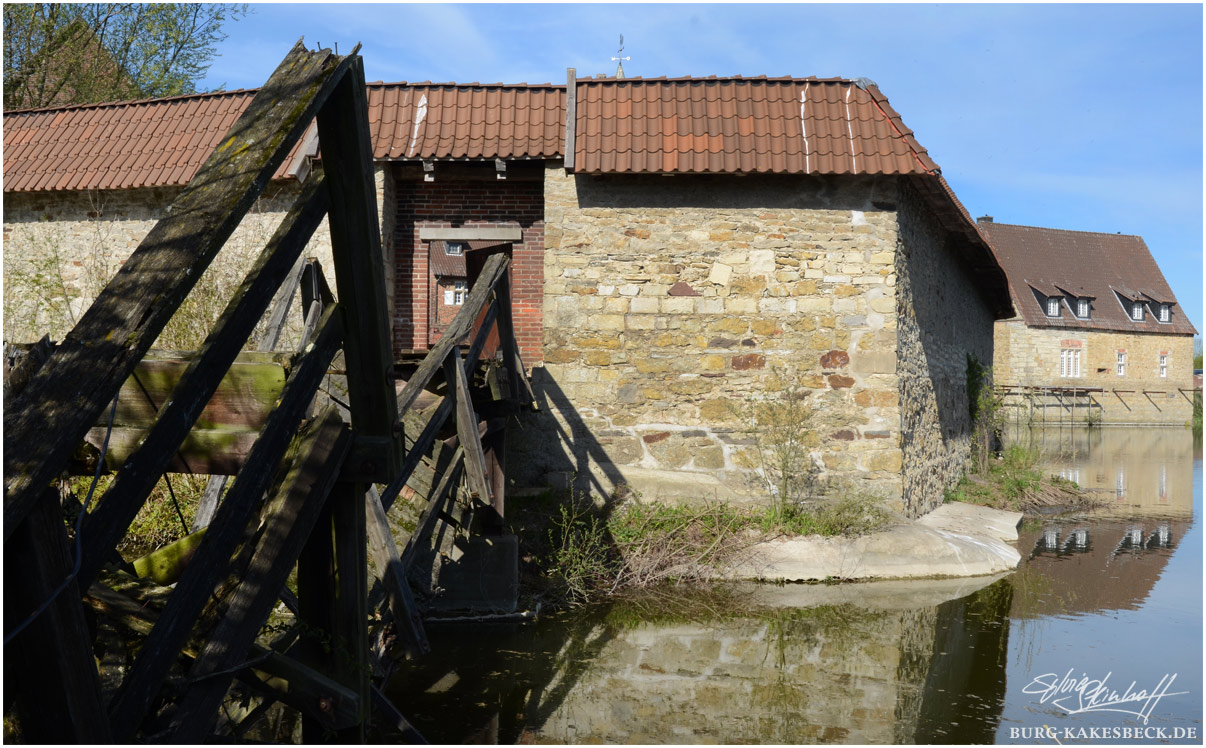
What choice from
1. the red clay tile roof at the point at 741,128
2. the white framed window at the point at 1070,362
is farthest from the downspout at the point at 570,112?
the white framed window at the point at 1070,362

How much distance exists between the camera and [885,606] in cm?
690

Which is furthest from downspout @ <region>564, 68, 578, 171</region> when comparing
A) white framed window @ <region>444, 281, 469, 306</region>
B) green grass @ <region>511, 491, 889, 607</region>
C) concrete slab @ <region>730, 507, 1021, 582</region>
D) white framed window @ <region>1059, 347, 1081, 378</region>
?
white framed window @ <region>1059, 347, 1081, 378</region>

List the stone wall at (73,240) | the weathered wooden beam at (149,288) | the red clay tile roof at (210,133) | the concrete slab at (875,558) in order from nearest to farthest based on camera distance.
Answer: the weathered wooden beam at (149,288), the concrete slab at (875,558), the red clay tile roof at (210,133), the stone wall at (73,240)

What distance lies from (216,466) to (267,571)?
0.30m

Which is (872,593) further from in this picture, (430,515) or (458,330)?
(458,330)

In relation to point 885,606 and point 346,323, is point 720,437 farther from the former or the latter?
point 346,323

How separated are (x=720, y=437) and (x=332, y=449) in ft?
20.0

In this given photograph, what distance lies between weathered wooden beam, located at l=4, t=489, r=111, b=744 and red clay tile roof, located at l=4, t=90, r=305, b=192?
7.91 metres

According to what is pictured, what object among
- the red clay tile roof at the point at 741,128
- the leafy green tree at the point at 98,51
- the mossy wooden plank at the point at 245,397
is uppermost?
the leafy green tree at the point at 98,51

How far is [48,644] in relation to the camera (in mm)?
1559

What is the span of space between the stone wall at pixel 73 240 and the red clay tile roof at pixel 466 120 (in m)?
1.20

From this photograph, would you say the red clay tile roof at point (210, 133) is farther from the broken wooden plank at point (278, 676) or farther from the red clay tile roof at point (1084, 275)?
the red clay tile roof at point (1084, 275)

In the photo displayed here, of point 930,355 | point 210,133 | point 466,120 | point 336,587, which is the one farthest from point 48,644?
point 930,355

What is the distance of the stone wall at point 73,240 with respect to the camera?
9.12 m
